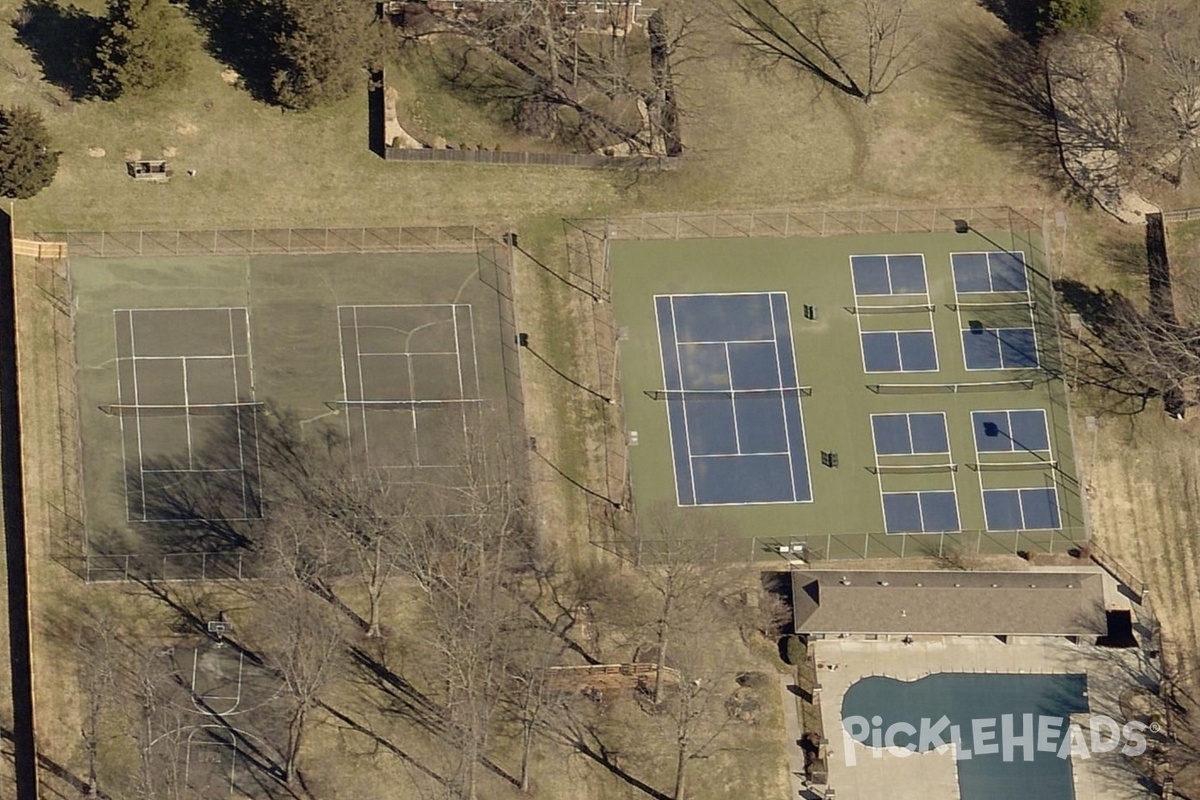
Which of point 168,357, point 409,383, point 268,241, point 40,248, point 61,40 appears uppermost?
point 61,40

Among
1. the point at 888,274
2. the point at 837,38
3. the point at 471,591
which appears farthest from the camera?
the point at 837,38

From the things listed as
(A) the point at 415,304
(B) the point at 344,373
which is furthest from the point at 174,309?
(A) the point at 415,304

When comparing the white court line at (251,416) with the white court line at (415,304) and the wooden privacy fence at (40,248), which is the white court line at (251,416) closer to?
the white court line at (415,304)

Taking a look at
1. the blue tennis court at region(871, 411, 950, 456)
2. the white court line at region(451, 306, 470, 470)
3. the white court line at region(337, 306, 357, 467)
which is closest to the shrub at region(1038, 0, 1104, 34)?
the blue tennis court at region(871, 411, 950, 456)

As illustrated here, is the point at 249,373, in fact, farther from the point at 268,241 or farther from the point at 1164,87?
the point at 1164,87

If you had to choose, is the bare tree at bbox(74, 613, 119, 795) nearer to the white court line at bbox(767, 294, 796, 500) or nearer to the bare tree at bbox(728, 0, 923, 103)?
the white court line at bbox(767, 294, 796, 500)

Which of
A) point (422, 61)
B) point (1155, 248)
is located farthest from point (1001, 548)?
point (422, 61)

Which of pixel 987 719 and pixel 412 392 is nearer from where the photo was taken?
pixel 987 719

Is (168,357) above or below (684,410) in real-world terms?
above
